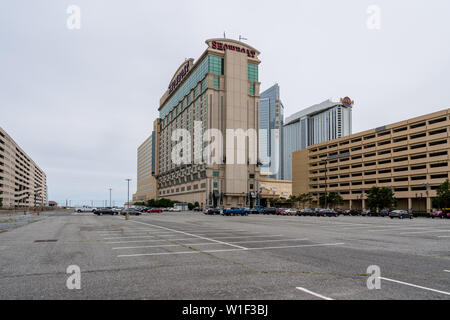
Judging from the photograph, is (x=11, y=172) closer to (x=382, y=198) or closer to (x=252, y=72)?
(x=252, y=72)

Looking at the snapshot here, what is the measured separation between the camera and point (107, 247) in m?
14.2

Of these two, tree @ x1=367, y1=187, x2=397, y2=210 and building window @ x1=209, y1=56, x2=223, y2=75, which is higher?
building window @ x1=209, y1=56, x2=223, y2=75

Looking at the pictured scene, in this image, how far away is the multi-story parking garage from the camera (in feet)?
271

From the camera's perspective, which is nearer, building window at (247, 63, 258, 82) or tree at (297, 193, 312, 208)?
building window at (247, 63, 258, 82)

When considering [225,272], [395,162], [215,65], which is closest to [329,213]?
[395,162]

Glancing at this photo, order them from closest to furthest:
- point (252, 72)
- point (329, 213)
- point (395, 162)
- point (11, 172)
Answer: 1. point (329, 213)
2. point (395, 162)
3. point (252, 72)
4. point (11, 172)

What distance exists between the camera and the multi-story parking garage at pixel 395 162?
8250 centimetres

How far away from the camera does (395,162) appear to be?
308 feet

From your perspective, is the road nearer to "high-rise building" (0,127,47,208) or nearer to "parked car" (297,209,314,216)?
"parked car" (297,209,314,216)

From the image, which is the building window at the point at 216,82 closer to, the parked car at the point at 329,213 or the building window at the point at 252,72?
the building window at the point at 252,72

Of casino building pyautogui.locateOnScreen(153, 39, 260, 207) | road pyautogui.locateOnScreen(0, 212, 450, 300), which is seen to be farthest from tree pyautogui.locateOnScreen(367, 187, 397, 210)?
road pyautogui.locateOnScreen(0, 212, 450, 300)
